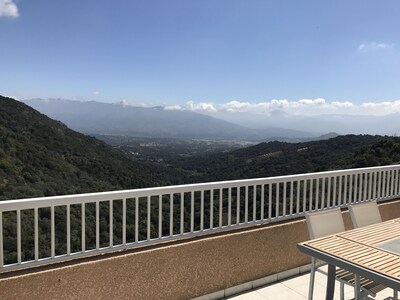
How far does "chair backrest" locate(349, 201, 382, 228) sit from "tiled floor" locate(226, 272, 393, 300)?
2.24 ft

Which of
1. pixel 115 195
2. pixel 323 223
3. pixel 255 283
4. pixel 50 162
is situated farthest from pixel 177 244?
pixel 50 162

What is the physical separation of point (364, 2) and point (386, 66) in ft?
11.3

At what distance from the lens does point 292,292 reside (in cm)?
325

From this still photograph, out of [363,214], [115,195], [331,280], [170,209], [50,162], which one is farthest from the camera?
[50,162]

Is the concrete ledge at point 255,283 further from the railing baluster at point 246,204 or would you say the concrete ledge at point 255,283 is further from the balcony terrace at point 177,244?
the railing baluster at point 246,204

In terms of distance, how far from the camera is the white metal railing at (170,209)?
2320 millimetres

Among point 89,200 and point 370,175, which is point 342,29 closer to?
point 370,175

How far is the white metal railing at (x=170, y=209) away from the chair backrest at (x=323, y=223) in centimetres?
78

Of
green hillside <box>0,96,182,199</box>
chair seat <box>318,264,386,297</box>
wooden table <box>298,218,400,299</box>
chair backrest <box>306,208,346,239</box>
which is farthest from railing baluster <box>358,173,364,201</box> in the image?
green hillside <box>0,96,182,199</box>

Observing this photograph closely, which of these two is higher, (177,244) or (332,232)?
(332,232)

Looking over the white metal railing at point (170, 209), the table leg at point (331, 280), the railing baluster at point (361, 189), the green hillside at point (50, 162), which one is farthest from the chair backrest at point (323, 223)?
the green hillside at point (50, 162)

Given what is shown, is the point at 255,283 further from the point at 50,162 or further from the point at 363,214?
the point at 50,162

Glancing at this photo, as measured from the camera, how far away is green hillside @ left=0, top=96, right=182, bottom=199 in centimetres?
1803

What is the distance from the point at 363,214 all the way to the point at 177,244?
5.25 ft
